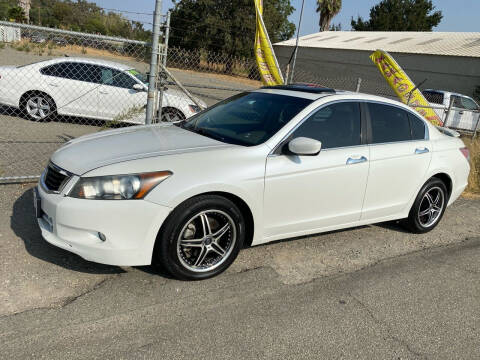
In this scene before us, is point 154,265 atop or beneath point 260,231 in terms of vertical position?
beneath

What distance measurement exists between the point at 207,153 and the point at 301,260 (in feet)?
4.92

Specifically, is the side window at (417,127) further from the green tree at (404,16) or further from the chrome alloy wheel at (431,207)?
the green tree at (404,16)

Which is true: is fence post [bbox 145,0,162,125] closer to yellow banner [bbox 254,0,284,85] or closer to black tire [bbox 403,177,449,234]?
black tire [bbox 403,177,449,234]

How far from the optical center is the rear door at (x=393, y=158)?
449 centimetres

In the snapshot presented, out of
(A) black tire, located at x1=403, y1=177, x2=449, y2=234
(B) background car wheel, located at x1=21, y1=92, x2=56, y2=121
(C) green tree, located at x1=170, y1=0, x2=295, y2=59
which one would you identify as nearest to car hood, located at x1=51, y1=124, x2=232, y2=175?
(A) black tire, located at x1=403, y1=177, x2=449, y2=234

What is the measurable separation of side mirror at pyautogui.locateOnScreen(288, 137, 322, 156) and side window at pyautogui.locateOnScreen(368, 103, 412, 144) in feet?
3.42

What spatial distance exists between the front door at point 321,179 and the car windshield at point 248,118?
8.7 inches

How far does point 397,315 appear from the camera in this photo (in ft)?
11.3

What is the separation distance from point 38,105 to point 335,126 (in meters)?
7.33

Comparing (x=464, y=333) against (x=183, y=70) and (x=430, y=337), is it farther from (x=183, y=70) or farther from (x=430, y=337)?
(x=183, y=70)

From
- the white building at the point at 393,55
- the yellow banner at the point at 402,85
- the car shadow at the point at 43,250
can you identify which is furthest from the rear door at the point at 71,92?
the white building at the point at 393,55

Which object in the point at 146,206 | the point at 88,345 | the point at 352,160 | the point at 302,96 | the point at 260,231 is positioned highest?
the point at 302,96

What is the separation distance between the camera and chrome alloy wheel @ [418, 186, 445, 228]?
5246mm

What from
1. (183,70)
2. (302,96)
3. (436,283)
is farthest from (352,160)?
(183,70)
